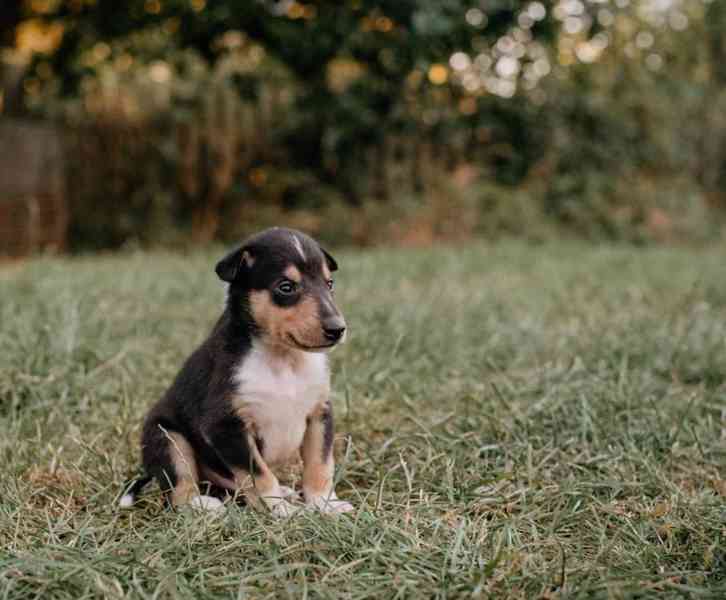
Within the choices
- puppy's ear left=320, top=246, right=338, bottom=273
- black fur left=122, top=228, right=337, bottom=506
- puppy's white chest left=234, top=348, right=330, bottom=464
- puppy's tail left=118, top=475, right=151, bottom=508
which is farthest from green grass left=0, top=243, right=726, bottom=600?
puppy's ear left=320, top=246, right=338, bottom=273

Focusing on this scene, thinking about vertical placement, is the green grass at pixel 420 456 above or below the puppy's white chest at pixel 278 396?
below

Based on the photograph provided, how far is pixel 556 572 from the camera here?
234cm

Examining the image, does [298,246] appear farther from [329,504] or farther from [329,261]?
[329,504]

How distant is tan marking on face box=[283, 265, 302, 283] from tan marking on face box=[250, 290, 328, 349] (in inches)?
2.7

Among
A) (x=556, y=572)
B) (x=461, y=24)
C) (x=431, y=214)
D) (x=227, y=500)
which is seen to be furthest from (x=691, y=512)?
(x=431, y=214)

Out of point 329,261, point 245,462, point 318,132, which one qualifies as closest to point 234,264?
point 329,261

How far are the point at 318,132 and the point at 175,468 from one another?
9.91 m

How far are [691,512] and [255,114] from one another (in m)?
10.2

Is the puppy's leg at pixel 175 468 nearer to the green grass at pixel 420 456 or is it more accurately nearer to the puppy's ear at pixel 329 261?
the green grass at pixel 420 456

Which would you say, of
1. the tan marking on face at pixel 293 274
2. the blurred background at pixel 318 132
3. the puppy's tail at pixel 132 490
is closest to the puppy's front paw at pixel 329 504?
the puppy's tail at pixel 132 490

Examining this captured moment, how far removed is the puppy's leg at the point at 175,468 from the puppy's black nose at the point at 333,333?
0.62m

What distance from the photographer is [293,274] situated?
2.88 meters

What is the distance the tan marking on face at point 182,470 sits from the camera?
9.43 ft

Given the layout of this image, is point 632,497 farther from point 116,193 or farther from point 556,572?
point 116,193
